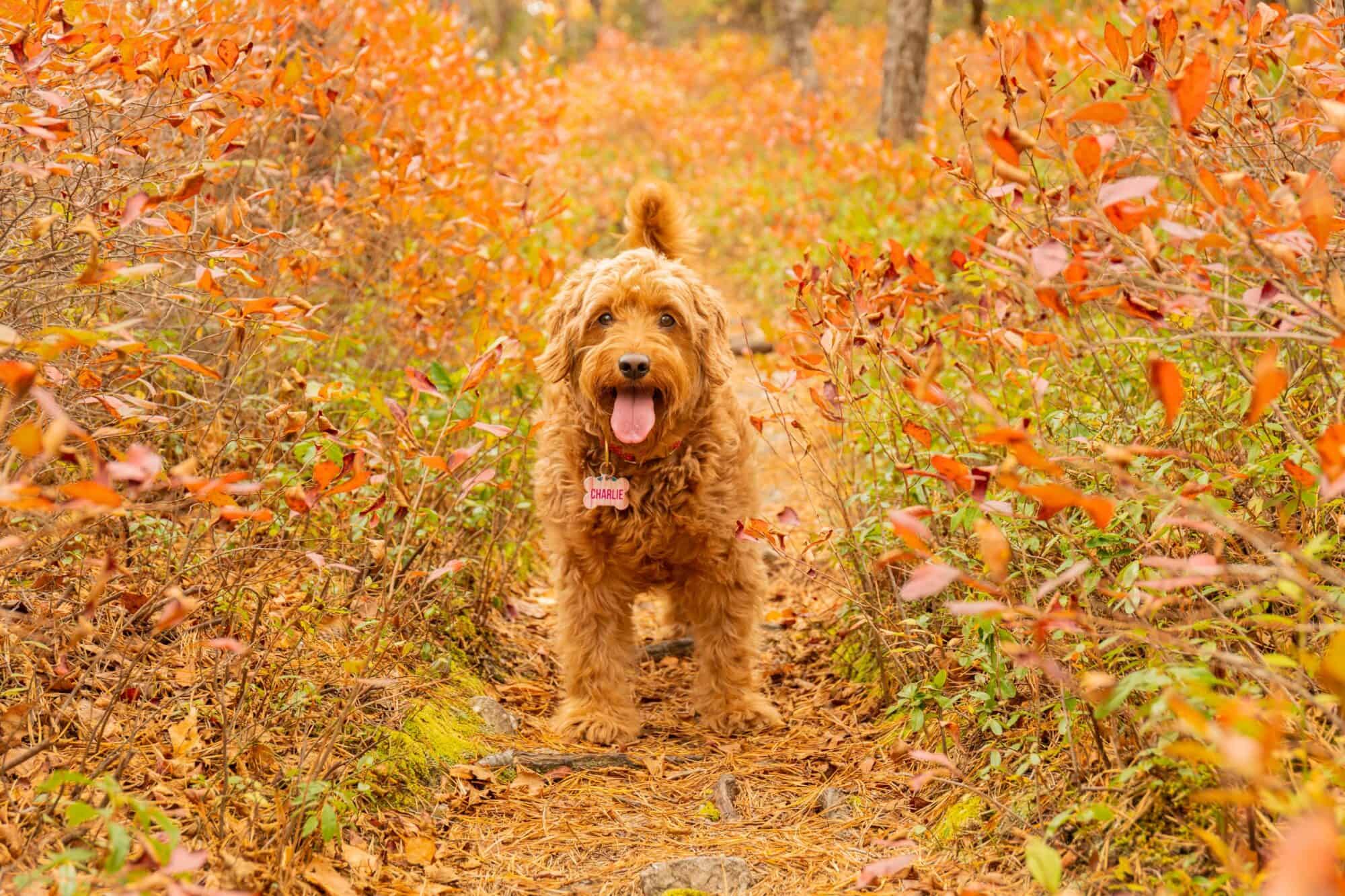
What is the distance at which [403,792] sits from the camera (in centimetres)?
355

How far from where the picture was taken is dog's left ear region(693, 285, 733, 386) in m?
4.64

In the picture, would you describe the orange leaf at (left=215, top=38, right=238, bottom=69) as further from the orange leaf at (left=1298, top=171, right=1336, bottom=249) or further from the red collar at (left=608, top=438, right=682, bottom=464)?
the orange leaf at (left=1298, top=171, right=1336, bottom=249)

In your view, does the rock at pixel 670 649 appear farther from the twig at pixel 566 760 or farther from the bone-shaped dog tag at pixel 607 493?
the bone-shaped dog tag at pixel 607 493

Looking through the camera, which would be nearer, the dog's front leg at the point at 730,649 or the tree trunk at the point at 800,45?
the dog's front leg at the point at 730,649

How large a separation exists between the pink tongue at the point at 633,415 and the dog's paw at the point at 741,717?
129cm

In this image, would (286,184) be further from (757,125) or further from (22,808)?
(757,125)

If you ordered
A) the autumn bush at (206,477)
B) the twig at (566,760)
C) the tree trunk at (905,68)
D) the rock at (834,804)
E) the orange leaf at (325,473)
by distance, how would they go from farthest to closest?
the tree trunk at (905,68)
the twig at (566,760)
the rock at (834,804)
the orange leaf at (325,473)
the autumn bush at (206,477)

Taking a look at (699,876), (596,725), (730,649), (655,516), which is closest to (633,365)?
(655,516)

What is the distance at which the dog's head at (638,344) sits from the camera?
4.28 metres

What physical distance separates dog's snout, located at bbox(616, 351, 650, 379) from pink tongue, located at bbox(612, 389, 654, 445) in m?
0.12

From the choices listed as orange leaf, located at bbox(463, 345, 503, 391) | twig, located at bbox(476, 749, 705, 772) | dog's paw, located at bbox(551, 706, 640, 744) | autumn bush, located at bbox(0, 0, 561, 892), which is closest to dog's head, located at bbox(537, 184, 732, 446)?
autumn bush, located at bbox(0, 0, 561, 892)

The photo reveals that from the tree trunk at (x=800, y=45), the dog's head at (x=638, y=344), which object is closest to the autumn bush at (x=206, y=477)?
the dog's head at (x=638, y=344)

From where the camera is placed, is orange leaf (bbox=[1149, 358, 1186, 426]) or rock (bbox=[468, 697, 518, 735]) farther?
rock (bbox=[468, 697, 518, 735])

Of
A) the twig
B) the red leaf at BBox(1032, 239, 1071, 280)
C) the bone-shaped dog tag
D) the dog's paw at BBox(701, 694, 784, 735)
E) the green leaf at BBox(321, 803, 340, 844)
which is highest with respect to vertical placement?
the red leaf at BBox(1032, 239, 1071, 280)
